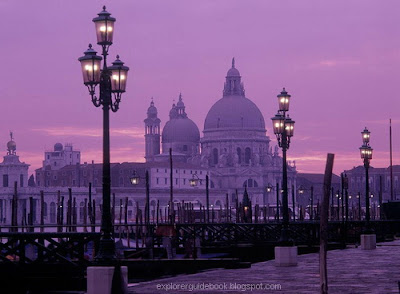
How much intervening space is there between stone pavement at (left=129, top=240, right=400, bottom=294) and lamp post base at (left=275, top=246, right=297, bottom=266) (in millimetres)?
324

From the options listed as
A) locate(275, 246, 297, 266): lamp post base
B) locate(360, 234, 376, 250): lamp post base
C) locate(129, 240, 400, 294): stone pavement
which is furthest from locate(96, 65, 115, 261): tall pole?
locate(360, 234, 376, 250): lamp post base

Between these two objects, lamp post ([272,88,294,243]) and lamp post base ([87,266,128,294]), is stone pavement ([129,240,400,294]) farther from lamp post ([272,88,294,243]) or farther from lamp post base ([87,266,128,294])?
lamp post ([272,88,294,243])

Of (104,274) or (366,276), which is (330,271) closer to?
(366,276)

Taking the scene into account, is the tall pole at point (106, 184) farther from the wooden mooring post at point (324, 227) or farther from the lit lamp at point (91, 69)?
the wooden mooring post at point (324, 227)

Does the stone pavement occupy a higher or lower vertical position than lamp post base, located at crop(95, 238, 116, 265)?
lower

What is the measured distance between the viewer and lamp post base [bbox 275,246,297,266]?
32969 millimetres

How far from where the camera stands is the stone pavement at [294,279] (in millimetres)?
23969

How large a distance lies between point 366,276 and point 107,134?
807 cm

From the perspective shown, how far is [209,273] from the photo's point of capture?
30.1 metres

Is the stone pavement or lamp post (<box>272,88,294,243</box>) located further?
lamp post (<box>272,88,294,243</box>)

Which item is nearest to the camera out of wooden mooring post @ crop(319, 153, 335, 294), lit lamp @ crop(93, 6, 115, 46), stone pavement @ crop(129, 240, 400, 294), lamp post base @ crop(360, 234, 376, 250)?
wooden mooring post @ crop(319, 153, 335, 294)

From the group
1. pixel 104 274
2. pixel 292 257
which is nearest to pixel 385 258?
pixel 292 257

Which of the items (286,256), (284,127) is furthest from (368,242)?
(286,256)

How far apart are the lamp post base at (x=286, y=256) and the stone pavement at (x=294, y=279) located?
0.32 m
